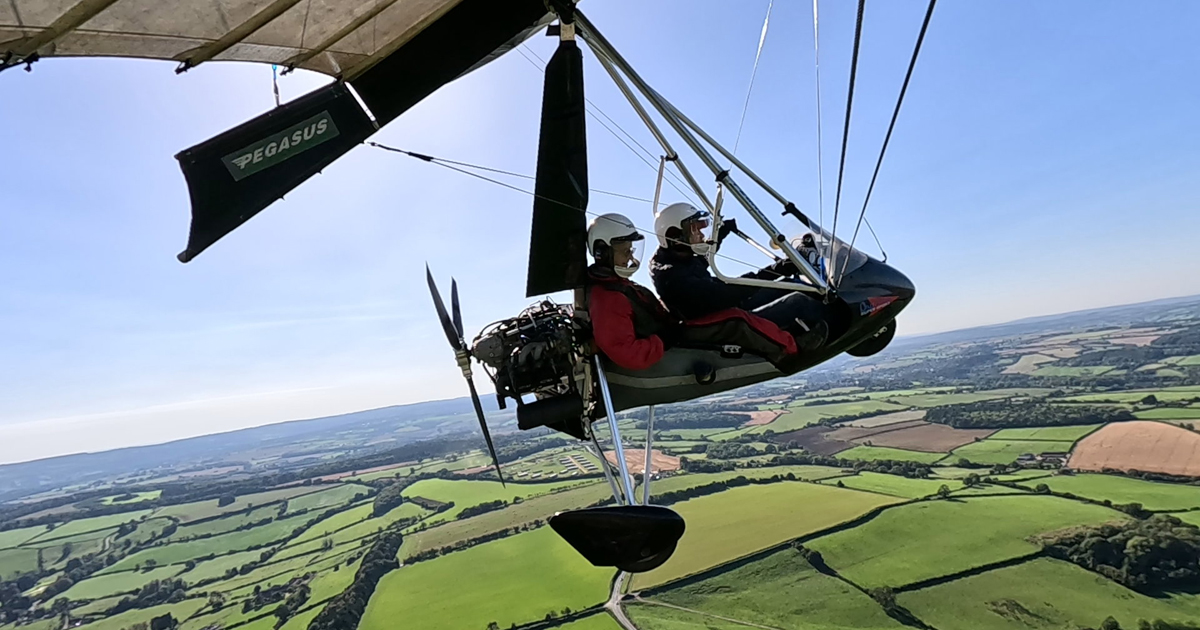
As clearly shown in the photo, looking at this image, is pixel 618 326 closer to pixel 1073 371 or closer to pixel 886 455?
pixel 886 455

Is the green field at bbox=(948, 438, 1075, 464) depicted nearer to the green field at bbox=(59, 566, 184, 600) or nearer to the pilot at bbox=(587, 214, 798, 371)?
the pilot at bbox=(587, 214, 798, 371)

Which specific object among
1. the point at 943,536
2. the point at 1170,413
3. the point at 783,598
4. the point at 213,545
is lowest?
the point at 783,598

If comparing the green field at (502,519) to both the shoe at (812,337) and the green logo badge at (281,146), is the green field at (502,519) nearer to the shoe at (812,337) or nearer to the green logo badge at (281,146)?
the shoe at (812,337)

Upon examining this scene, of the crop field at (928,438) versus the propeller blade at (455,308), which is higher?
the propeller blade at (455,308)

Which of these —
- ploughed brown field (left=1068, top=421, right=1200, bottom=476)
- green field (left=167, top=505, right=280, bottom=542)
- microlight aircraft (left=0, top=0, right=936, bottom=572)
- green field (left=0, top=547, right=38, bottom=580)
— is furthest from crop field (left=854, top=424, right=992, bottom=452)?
green field (left=0, top=547, right=38, bottom=580)

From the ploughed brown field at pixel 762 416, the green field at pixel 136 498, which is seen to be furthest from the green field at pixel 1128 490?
the green field at pixel 136 498

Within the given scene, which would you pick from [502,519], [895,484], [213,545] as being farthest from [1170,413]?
[213,545]
